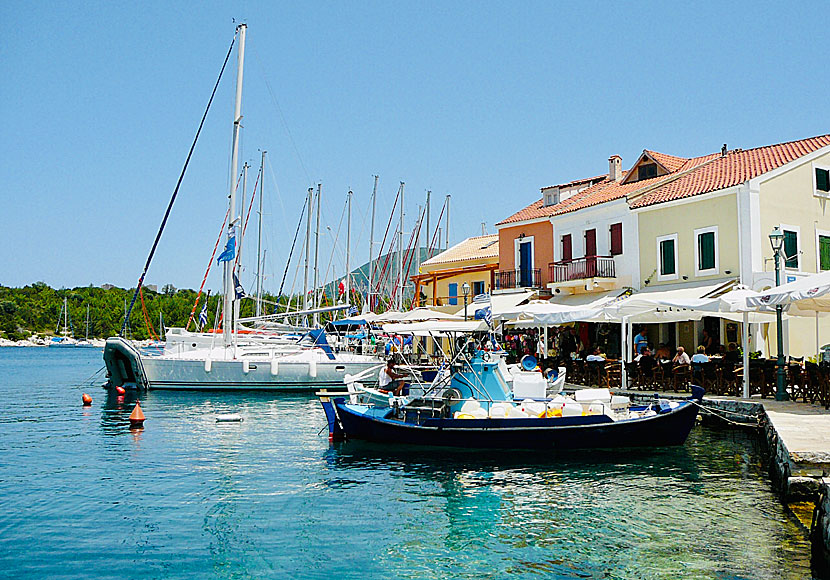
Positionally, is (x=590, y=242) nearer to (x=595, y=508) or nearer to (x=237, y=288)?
(x=237, y=288)

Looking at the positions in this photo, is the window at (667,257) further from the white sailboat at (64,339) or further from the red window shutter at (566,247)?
the white sailboat at (64,339)

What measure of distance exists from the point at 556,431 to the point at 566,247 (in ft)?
64.7

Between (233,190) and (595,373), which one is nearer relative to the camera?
(595,373)

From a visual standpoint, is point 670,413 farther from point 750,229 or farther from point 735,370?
point 750,229

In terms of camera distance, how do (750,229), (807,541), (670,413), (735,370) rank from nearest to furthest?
(807,541), (670,413), (735,370), (750,229)

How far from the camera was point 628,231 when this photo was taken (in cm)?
3084

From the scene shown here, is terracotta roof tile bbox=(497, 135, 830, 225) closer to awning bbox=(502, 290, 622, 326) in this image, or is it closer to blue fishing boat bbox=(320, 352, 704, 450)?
→ awning bbox=(502, 290, 622, 326)

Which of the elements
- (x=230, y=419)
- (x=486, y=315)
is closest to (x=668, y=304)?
(x=486, y=315)

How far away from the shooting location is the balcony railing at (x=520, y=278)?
3572cm

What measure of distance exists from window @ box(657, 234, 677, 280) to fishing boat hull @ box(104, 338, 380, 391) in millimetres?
15347

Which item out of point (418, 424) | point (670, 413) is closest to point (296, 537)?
point (418, 424)

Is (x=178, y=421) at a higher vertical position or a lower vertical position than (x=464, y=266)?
lower

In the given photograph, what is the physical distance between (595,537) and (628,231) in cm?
2221

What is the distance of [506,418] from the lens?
51.3 ft
